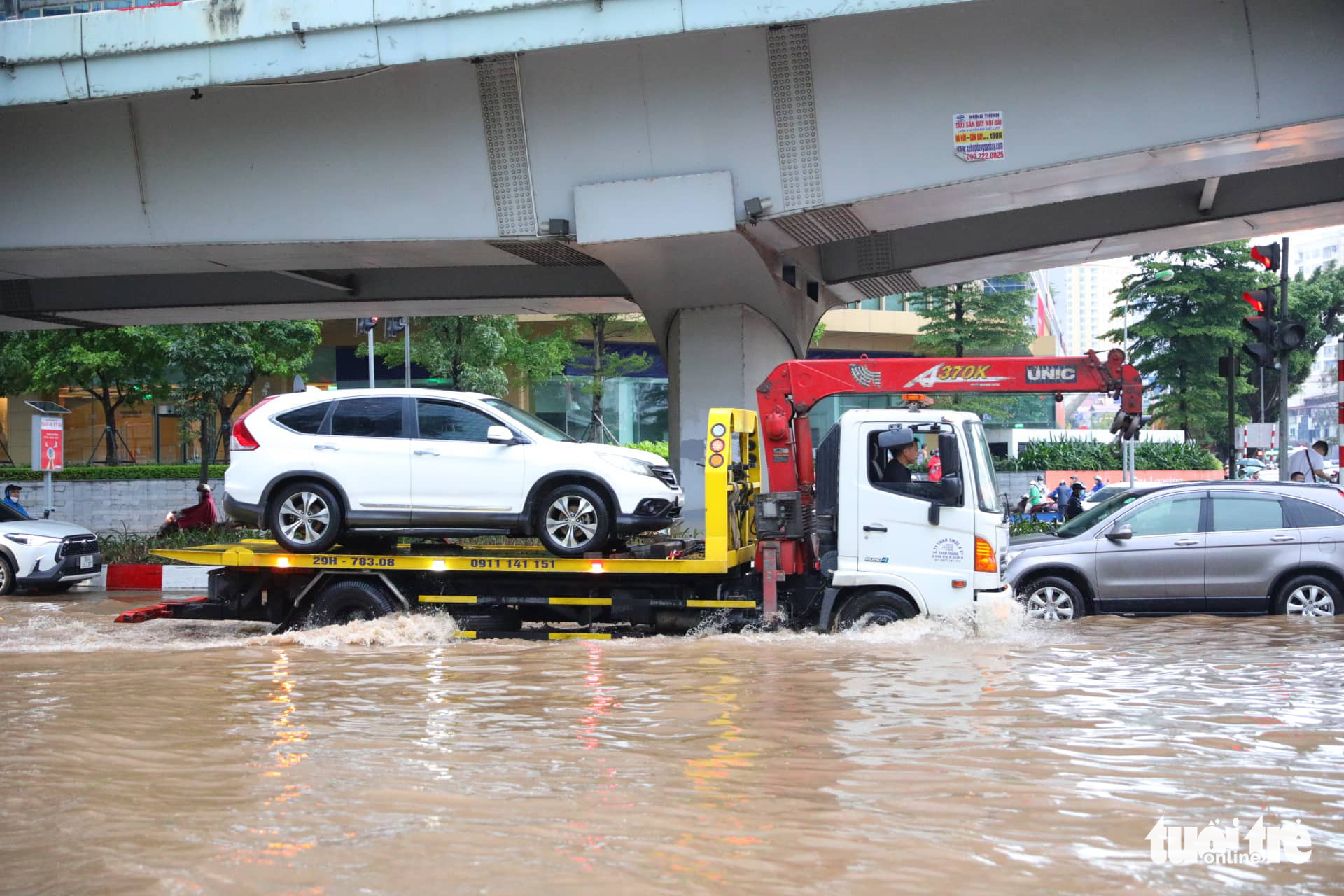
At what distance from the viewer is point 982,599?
9.98 m

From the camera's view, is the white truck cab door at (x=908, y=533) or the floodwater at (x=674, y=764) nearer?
the floodwater at (x=674, y=764)

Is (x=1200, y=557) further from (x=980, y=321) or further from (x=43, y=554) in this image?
(x=980, y=321)

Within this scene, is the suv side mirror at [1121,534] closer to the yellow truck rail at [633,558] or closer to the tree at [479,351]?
the yellow truck rail at [633,558]

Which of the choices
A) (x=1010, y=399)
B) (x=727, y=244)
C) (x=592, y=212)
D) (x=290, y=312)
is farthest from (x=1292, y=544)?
(x=1010, y=399)

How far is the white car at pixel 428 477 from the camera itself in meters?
10.6

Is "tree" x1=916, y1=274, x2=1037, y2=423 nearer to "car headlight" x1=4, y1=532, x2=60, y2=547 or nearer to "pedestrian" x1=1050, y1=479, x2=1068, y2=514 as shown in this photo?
"pedestrian" x1=1050, y1=479, x2=1068, y2=514

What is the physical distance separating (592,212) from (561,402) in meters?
28.5

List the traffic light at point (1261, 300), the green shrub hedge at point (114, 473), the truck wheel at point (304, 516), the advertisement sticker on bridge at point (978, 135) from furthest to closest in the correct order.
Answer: the green shrub hedge at point (114, 473) < the traffic light at point (1261, 300) < the advertisement sticker on bridge at point (978, 135) < the truck wheel at point (304, 516)

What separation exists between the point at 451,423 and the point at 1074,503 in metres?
12.8

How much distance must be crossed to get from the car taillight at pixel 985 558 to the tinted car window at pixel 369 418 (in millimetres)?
5075

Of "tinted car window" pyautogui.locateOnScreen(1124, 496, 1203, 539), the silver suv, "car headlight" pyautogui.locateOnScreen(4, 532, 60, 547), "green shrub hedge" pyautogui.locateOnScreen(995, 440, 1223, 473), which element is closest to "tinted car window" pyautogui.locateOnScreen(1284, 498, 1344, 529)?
the silver suv

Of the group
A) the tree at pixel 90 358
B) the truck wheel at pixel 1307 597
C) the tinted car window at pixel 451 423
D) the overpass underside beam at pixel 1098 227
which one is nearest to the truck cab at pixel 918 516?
the tinted car window at pixel 451 423

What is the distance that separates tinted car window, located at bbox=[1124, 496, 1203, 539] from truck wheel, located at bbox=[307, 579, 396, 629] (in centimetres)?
716

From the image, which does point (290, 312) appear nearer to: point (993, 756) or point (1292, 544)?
point (1292, 544)
